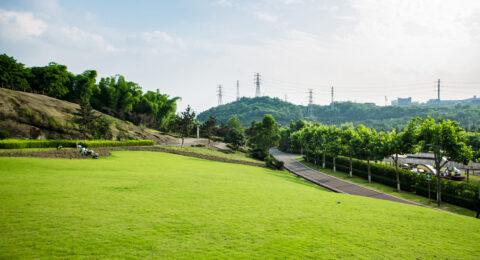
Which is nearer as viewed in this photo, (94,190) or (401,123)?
(94,190)

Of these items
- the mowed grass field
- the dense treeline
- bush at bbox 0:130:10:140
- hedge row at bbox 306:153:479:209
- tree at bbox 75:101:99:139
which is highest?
the dense treeline

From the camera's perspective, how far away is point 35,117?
3828 cm

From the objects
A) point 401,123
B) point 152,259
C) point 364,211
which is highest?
point 401,123

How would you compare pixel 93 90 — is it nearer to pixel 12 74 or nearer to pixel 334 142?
pixel 12 74

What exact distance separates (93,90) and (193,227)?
7567 cm

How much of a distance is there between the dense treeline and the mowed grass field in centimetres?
3532

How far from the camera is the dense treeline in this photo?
52281mm

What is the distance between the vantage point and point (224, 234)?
320 inches

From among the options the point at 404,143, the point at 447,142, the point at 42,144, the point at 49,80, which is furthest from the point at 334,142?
the point at 49,80

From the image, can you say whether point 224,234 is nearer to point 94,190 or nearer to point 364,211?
point 94,190

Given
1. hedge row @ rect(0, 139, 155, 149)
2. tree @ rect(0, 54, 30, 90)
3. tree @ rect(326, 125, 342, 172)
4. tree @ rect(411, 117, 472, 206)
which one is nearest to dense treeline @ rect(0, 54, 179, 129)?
tree @ rect(0, 54, 30, 90)

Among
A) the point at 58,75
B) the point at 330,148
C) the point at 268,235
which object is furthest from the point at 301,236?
the point at 58,75

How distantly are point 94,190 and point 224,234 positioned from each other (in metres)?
7.63

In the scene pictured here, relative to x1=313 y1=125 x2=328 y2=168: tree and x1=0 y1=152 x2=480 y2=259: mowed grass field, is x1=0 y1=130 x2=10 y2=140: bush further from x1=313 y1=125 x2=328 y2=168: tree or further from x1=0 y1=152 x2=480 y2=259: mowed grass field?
x1=313 y1=125 x2=328 y2=168: tree
